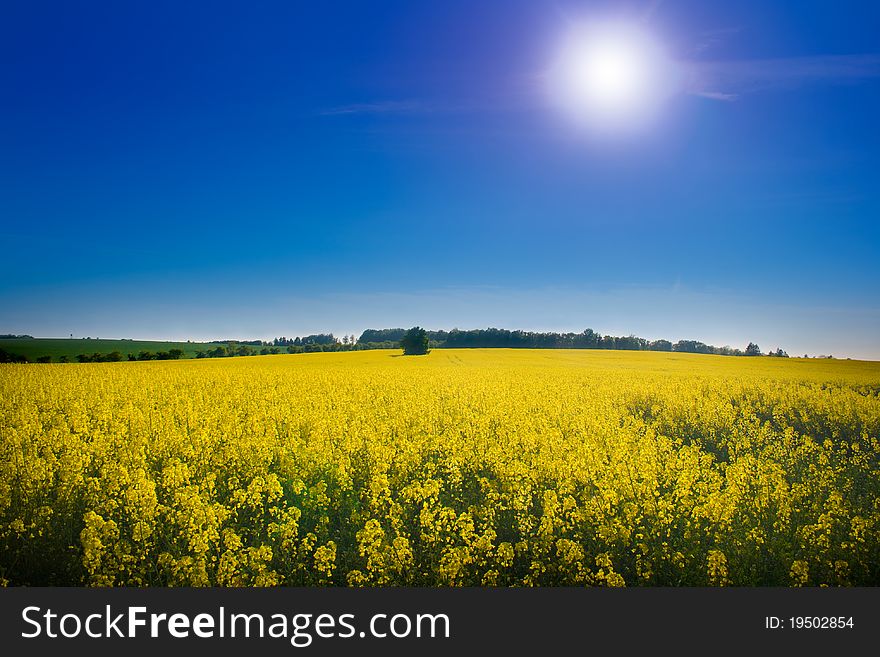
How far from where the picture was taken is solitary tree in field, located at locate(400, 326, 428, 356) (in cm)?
6688

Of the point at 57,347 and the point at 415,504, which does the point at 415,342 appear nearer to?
the point at 57,347

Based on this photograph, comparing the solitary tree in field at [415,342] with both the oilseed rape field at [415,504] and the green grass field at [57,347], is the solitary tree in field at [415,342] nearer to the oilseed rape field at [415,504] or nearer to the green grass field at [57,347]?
the green grass field at [57,347]

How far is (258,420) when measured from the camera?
36.6ft

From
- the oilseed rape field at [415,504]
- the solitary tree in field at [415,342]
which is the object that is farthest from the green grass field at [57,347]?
the oilseed rape field at [415,504]

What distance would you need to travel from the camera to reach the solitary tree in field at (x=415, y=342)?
219ft

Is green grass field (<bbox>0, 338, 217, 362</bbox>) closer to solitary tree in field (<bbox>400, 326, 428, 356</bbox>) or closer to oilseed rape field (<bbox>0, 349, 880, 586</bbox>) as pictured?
solitary tree in field (<bbox>400, 326, 428, 356</bbox>)

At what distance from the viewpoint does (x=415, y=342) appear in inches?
2657

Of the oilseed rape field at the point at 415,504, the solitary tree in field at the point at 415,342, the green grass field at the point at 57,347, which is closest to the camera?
the oilseed rape field at the point at 415,504

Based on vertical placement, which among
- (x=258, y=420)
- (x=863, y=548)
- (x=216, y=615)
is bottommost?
(x=216, y=615)

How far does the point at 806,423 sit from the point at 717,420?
380 cm

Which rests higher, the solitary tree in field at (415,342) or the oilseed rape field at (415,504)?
the solitary tree in field at (415,342)

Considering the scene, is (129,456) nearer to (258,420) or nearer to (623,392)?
(258,420)

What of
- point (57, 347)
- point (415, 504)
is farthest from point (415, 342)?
point (415, 504)

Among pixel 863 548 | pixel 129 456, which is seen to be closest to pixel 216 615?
pixel 129 456
